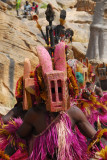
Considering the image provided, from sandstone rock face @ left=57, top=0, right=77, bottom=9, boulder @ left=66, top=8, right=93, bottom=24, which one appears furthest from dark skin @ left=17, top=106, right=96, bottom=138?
sandstone rock face @ left=57, top=0, right=77, bottom=9

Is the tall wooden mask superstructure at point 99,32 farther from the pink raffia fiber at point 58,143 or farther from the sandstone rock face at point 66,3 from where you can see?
the sandstone rock face at point 66,3

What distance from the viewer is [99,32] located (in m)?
6.75

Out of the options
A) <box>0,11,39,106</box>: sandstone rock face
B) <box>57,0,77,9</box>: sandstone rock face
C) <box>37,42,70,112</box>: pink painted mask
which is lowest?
<box>0,11,39,106</box>: sandstone rock face

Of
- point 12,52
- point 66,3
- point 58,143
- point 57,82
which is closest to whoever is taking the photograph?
point 57,82

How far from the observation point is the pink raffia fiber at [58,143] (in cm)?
187

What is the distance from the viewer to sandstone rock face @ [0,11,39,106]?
5496mm

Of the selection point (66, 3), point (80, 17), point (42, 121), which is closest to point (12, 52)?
point (42, 121)

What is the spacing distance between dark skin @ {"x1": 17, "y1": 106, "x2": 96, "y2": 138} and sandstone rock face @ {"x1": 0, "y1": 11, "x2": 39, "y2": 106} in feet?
11.1

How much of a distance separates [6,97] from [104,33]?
3687 mm

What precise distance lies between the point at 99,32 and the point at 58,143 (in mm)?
5503

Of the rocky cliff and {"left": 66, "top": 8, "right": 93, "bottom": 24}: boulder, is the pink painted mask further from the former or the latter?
{"left": 66, "top": 8, "right": 93, "bottom": 24}: boulder

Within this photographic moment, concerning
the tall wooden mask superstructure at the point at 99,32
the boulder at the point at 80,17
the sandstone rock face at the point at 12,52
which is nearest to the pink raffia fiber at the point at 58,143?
the sandstone rock face at the point at 12,52

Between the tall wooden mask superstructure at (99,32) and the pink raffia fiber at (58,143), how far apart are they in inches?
194

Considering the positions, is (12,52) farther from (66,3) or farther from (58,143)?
(66,3)
